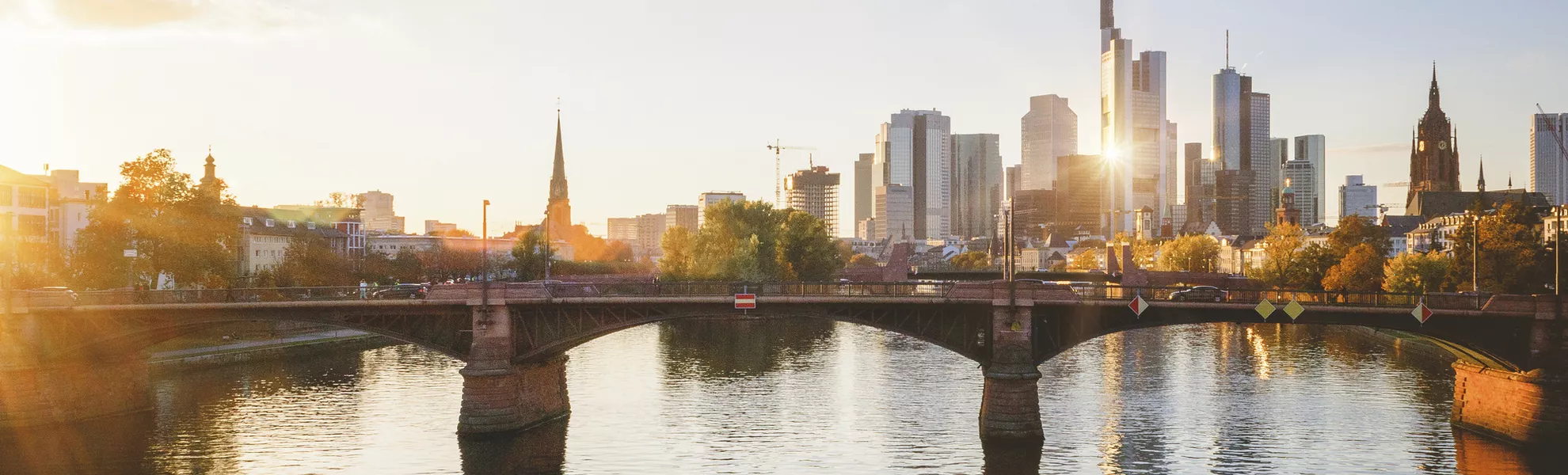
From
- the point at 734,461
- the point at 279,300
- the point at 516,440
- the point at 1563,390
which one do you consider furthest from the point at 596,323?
the point at 1563,390

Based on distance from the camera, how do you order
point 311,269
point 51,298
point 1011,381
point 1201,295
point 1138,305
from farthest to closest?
point 311,269 < point 51,298 < point 1201,295 < point 1138,305 < point 1011,381

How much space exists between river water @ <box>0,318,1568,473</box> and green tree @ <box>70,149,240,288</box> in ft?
31.1

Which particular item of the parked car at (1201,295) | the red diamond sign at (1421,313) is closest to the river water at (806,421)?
the red diamond sign at (1421,313)

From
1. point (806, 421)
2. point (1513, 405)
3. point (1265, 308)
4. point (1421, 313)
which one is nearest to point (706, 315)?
point (806, 421)

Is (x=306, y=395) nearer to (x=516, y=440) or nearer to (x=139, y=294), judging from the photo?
(x=139, y=294)

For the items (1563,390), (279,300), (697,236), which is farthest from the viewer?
(697,236)

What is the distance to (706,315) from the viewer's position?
6500cm

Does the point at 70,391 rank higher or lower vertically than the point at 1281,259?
lower

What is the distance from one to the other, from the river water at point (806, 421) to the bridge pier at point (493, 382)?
1.18 metres

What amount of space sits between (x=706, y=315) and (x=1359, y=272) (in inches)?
3452

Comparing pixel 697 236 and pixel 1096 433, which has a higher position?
pixel 697 236

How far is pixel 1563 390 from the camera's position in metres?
57.5

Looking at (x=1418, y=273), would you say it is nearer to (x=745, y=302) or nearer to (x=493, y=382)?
(x=745, y=302)

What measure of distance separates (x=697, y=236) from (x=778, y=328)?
760 inches
